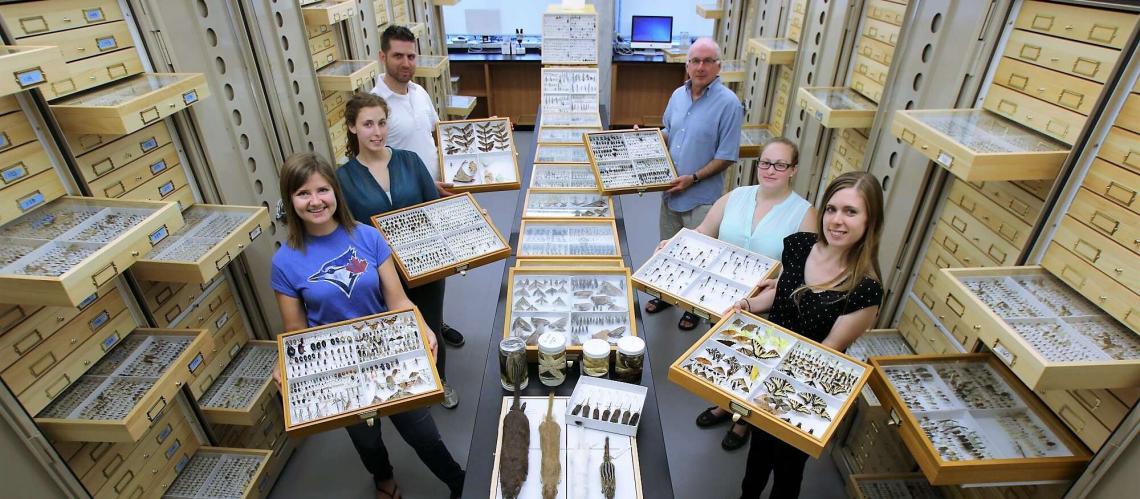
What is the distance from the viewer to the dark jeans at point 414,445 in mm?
2357

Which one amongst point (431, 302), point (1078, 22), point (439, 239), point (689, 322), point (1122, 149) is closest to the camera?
point (1122, 149)

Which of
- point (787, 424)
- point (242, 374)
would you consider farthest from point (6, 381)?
point (787, 424)

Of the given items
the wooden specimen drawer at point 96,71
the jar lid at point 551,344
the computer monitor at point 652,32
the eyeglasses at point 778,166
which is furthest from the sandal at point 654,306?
the computer monitor at point 652,32

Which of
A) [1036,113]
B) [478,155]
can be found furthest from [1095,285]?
[478,155]

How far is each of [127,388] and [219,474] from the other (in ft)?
2.48

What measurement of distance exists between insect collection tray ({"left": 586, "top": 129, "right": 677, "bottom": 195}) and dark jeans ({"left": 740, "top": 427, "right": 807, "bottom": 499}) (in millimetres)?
1634

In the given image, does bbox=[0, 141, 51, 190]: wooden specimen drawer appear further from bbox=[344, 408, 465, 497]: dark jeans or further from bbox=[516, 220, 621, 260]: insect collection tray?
bbox=[516, 220, 621, 260]: insect collection tray

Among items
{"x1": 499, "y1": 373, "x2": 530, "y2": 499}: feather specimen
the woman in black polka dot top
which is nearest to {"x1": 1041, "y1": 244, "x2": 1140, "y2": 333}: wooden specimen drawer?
the woman in black polka dot top

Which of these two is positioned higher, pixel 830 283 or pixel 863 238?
pixel 863 238

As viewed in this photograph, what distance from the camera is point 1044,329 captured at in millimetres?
1611

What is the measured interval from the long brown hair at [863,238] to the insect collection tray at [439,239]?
4.87 ft

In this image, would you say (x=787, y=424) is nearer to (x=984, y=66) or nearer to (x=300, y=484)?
(x=984, y=66)

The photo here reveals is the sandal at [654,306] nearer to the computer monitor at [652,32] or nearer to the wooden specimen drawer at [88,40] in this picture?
the wooden specimen drawer at [88,40]

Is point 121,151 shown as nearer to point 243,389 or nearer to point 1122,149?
point 243,389
